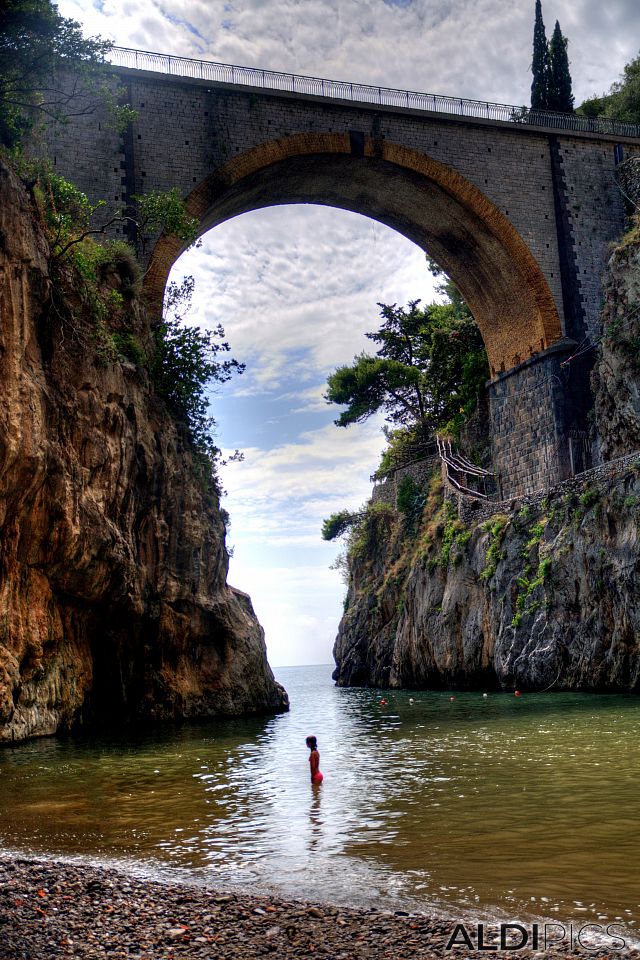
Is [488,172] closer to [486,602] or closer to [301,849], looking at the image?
[486,602]

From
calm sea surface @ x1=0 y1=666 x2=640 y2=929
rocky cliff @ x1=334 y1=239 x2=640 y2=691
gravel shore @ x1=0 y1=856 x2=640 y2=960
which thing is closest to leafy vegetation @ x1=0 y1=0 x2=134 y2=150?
calm sea surface @ x1=0 y1=666 x2=640 y2=929

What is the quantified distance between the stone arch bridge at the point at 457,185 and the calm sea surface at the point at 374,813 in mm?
17155

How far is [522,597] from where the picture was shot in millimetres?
27688

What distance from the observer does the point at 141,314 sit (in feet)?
76.7

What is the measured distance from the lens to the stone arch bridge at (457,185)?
93.6 ft

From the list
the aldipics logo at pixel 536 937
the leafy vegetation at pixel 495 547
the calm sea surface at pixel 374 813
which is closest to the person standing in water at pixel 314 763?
the calm sea surface at pixel 374 813

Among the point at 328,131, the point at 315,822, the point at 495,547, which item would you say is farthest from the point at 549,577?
the point at 315,822

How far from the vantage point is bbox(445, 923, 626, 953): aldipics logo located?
4770 millimetres

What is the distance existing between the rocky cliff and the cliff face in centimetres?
871

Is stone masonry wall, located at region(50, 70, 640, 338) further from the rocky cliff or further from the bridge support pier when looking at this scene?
the rocky cliff

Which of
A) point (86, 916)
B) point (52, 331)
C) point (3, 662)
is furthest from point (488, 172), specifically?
point (86, 916)

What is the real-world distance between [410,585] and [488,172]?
680 inches

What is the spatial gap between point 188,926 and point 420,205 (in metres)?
31.4

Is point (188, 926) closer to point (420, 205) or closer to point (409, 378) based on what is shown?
point (420, 205)
